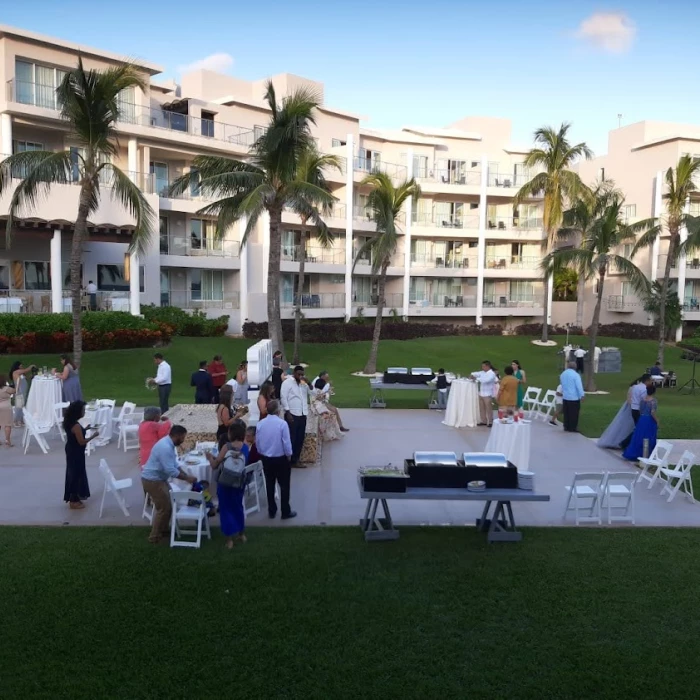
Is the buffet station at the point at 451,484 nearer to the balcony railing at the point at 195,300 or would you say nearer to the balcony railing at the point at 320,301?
the balcony railing at the point at 195,300

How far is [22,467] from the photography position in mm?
12500

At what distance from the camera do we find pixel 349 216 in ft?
144

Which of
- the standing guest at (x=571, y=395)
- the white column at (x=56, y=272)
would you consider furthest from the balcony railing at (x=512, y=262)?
the standing guest at (x=571, y=395)

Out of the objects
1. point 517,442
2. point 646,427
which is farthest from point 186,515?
point 646,427

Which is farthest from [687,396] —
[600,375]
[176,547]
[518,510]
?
[176,547]

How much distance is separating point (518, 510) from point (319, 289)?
35.8m

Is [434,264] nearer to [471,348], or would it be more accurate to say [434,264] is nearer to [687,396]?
[471,348]

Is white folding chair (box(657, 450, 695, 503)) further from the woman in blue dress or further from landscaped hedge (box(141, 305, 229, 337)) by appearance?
landscaped hedge (box(141, 305, 229, 337))

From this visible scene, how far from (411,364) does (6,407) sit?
24.0 metres

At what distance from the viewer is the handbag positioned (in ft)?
27.3

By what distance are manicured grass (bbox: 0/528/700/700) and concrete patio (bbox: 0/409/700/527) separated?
0.76 metres

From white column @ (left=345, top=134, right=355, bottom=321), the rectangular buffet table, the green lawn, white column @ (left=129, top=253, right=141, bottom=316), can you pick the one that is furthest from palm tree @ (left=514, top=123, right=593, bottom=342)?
the rectangular buffet table

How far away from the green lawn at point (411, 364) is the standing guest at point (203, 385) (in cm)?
566

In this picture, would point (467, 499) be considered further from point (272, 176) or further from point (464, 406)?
A: point (272, 176)
